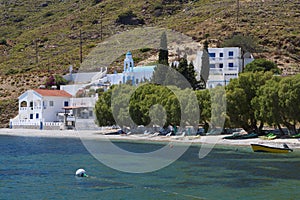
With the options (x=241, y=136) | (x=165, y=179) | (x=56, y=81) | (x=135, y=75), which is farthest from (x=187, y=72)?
(x=165, y=179)

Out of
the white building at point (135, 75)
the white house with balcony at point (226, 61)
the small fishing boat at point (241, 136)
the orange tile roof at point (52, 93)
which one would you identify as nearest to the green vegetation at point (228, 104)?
the small fishing boat at point (241, 136)

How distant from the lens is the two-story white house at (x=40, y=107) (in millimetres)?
99125

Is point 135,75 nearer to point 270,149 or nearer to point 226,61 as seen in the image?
point 226,61

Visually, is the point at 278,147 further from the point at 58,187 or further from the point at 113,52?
the point at 113,52

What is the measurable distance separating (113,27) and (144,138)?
8956cm

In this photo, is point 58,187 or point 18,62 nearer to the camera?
point 58,187

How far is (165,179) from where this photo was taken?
1428 inches

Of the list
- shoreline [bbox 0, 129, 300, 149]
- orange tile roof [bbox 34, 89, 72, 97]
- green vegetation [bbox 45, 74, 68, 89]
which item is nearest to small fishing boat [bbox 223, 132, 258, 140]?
shoreline [bbox 0, 129, 300, 149]

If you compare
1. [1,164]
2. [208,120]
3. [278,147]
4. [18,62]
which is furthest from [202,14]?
[1,164]

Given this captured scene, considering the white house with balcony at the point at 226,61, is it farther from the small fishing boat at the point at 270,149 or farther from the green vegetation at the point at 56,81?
the small fishing boat at the point at 270,149

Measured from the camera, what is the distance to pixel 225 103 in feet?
215

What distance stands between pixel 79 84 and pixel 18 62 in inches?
1460

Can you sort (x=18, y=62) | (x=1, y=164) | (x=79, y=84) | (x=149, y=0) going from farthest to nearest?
1. (x=149, y=0)
2. (x=18, y=62)
3. (x=79, y=84)
4. (x=1, y=164)

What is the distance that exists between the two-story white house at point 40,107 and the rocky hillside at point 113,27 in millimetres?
14538
